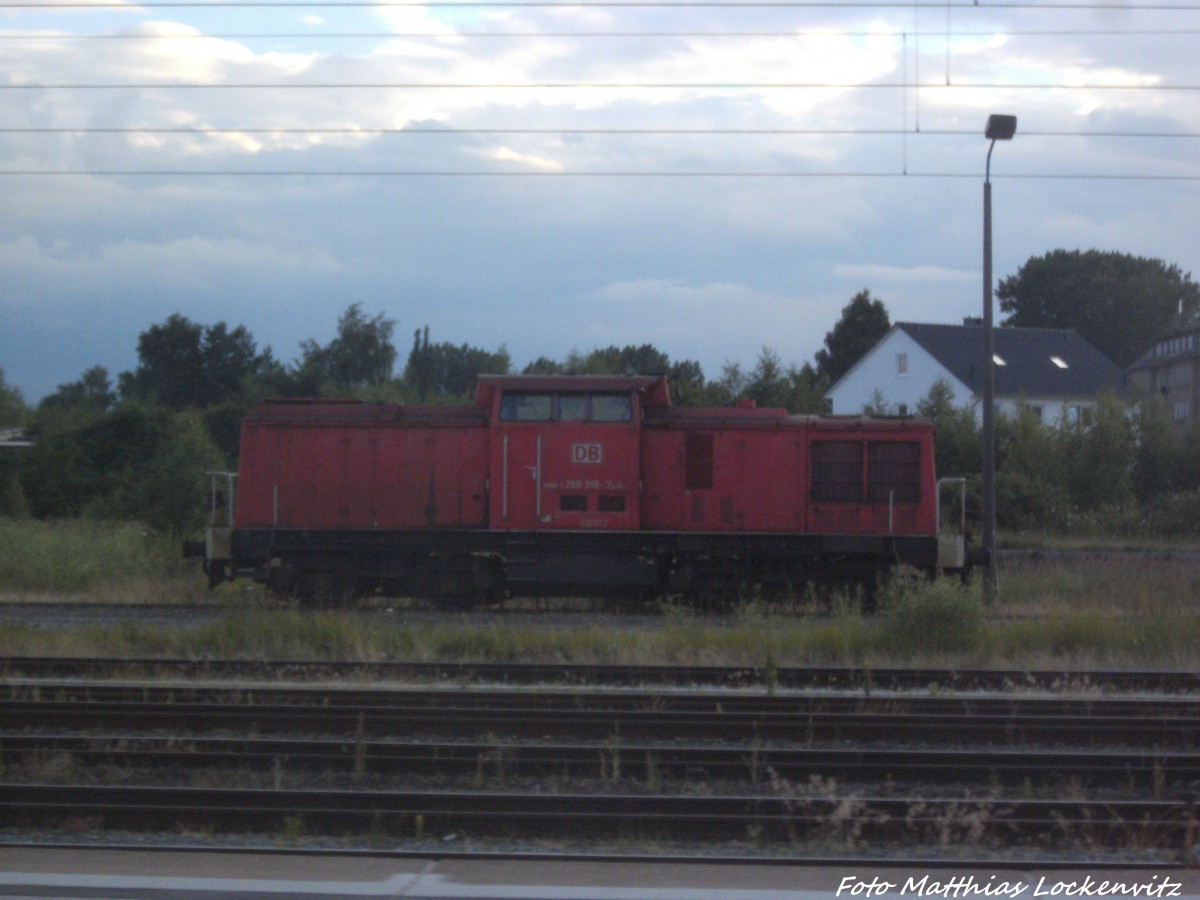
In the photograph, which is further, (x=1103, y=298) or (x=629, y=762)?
(x=1103, y=298)

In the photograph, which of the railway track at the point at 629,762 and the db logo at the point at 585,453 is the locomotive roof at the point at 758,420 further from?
the railway track at the point at 629,762

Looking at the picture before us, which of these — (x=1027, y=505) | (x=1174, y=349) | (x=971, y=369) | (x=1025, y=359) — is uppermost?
(x=1174, y=349)

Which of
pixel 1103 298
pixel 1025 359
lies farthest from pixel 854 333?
pixel 1103 298

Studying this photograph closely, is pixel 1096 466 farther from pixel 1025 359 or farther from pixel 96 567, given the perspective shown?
pixel 96 567

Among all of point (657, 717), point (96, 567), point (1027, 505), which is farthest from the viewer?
point (1027, 505)

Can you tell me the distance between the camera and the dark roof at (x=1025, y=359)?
167ft

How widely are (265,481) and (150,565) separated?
497cm

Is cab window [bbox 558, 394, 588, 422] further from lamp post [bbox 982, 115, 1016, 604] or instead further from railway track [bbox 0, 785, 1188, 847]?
railway track [bbox 0, 785, 1188, 847]

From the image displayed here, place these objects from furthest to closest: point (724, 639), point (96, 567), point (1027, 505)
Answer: point (1027, 505) < point (96, 567) < point (724, 639)

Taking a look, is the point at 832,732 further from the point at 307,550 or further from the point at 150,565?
the point at 150,565

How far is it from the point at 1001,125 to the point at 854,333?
51.6 meters

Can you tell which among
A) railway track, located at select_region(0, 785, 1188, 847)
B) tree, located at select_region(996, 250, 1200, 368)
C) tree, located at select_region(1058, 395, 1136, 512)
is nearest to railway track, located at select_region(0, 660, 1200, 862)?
railway track, located at select_region(0, 785, 1188, 847)

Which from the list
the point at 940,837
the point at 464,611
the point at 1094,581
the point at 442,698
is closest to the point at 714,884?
the point at 940,837

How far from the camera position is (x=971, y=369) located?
1941 inches
